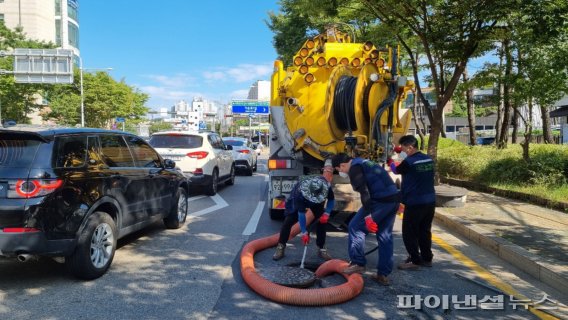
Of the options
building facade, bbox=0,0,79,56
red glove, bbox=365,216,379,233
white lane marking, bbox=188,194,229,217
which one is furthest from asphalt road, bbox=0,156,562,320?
building facade, bbox=0,0,79,56

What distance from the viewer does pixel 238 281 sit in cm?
A: 501

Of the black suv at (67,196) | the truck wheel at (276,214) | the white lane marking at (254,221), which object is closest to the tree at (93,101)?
the white lane marking at (254,221)

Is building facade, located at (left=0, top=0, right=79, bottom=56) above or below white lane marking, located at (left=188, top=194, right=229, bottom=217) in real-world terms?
above

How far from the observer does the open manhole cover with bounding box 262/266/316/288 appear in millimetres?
4793

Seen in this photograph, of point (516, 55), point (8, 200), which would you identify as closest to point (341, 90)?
point (8, 200)

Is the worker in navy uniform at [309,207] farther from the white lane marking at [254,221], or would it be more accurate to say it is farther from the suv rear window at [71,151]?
the suv rear window at [71,151]

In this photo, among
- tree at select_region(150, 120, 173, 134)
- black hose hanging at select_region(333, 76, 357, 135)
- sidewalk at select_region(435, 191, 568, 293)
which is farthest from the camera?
tree at select_region(150, 120, 173, 134)

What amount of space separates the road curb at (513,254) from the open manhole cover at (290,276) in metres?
2.65

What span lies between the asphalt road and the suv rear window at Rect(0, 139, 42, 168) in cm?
130

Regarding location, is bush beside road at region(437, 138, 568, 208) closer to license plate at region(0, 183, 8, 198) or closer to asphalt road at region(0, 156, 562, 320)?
asphalt road at region(0, 156, 562, 320)

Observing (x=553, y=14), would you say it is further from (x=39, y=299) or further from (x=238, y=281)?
A: (x=39, y=299)

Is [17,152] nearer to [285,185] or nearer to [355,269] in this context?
[355,269]

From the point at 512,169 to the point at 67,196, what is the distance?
35.7 feet

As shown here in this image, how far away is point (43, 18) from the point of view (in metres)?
51.2
